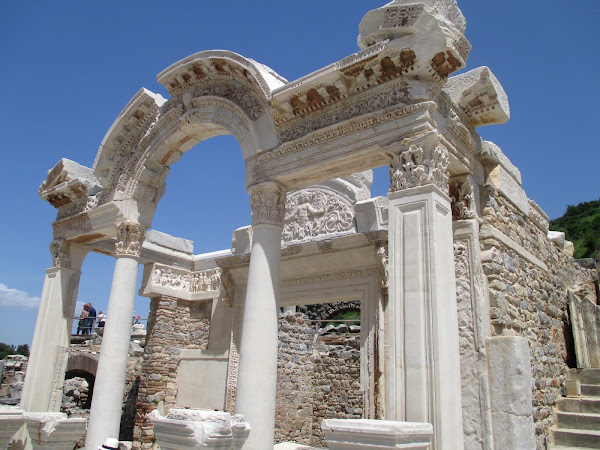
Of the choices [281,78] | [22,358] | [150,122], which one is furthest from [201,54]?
[22,358]

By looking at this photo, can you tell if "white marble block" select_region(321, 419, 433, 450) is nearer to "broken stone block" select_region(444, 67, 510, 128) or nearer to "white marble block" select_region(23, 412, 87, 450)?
"white marble block" select_region(23, 412, 87, 450)

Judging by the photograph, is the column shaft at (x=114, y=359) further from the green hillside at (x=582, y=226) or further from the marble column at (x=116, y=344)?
the green hillside at (x=582, y=226)

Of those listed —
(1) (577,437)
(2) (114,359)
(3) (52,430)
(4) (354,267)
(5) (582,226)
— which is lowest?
(3) (52,430)

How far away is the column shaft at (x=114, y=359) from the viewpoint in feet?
25.4

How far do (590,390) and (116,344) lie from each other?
6968 mm

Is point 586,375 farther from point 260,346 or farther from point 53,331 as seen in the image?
point 53,331

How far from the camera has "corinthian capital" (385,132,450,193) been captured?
5219 millimetres

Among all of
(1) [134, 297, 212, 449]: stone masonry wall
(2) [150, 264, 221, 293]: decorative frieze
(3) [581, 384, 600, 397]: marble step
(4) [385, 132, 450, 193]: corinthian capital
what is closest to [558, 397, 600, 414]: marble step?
(3) [581, 384, 600, 397]: marble step

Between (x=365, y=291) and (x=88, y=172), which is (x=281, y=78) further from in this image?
(x=88, y=172)

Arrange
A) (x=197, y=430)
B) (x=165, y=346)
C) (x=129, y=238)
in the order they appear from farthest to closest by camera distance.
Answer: (x=165, y=346), (x=129, y=238), (x=197, y=430)

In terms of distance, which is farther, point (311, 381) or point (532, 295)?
point (311, 381)

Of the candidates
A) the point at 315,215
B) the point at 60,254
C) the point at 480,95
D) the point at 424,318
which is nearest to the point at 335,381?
the point at 315,215

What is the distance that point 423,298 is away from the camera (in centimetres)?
483

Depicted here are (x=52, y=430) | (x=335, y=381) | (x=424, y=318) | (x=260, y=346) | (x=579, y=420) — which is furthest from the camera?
(x=335, y=381)
